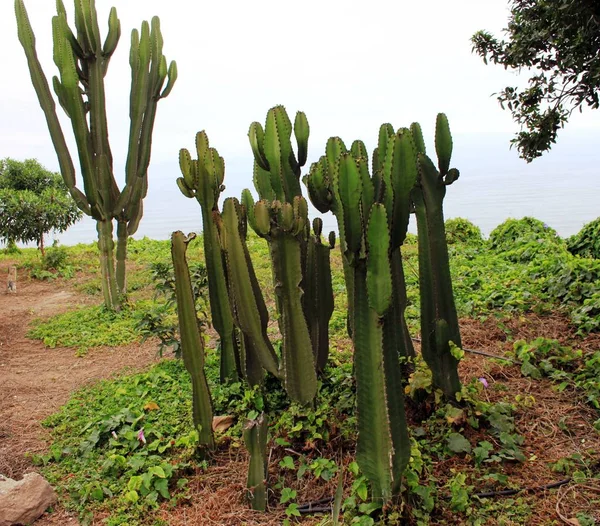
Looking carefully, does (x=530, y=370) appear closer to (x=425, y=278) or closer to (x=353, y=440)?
(x=425, y=278)

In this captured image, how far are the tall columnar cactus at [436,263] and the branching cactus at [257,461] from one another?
962 millimetres

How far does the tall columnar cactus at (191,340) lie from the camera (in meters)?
2.69

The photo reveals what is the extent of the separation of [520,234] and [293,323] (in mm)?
5342

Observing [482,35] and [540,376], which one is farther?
[482,35]

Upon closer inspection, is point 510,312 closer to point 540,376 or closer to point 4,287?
point 540,376

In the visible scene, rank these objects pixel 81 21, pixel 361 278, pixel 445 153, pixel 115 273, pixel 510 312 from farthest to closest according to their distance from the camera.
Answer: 1. pixel 115 273
2. pixel 81 21
3. pixel 510 312
4. pixel 445 153
5. pixel 361 278

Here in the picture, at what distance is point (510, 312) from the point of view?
444 cm

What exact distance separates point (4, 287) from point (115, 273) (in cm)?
223

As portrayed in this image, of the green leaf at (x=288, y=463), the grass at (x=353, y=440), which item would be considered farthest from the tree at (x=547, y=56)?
the green leaf at (x=288, y=463)

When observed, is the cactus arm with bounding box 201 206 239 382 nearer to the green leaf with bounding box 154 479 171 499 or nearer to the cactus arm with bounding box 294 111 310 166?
the cactus arm with bounding box 294 111 310 166

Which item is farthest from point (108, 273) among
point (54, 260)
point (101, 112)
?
point (54, 260)

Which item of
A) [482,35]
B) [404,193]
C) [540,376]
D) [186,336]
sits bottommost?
[540,376]

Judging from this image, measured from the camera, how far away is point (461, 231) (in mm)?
8375

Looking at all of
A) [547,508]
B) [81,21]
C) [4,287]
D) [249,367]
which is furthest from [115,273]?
[547,508]
